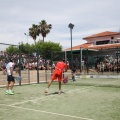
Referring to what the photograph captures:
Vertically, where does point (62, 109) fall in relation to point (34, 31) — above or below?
below

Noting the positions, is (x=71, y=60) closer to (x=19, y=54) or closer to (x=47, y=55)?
(x=47, y=55)

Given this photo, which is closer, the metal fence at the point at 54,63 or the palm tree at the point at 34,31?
the metal fence at the point at 54,63

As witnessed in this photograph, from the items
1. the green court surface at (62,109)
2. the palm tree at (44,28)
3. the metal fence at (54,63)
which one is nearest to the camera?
the green court surface at (62,109)

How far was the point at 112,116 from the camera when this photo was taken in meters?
7.66

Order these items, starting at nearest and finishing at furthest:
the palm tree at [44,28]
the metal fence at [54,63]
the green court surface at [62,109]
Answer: the green court surface at [62,109] → the metal fence at [54,63] → the palm tree at [44,28]

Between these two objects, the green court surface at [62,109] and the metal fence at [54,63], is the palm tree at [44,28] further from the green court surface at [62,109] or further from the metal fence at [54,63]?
the green court surface at [62,109]

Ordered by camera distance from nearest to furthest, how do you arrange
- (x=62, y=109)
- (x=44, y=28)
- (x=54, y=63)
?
(x=62, y=109) → (x=54, y=63) → (x=44, y=28)

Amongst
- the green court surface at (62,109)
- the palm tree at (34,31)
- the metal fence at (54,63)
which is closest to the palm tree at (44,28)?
the palm tree at (34,31)

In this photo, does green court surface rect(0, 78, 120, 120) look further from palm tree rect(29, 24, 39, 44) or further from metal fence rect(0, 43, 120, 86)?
palm tree rect(29, 24, 39, 44)

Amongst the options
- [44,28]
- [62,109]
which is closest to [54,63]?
[62,109]

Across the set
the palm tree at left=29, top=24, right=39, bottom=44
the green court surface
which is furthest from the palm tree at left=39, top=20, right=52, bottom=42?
the green court surface

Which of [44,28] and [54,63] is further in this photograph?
[44,28]

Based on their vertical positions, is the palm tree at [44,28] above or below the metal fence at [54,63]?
above

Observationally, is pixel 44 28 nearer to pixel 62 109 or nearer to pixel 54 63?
pixel 54 63
